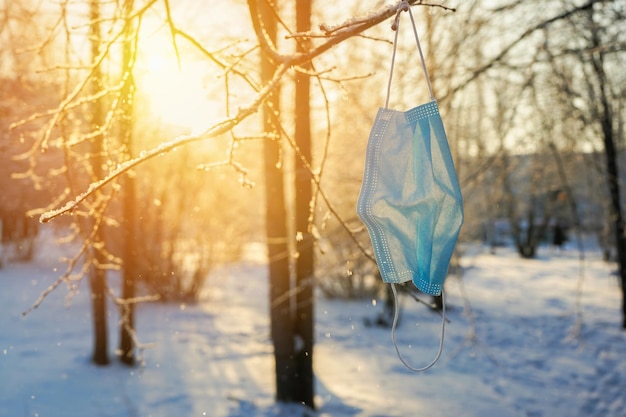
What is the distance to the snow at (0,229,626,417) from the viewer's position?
6219 millimetres

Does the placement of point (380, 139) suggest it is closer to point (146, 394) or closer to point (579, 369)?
point (146, 394)

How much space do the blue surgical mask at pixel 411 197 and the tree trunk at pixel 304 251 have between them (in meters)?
3.02

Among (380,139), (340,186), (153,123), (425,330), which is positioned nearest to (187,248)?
(340,186)

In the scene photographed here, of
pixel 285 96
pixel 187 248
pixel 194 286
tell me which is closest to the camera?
pixel 285 96

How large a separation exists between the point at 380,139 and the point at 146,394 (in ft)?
17.5

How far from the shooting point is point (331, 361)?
27.2 feet

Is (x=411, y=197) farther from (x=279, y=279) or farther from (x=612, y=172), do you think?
(x=612, y=172)

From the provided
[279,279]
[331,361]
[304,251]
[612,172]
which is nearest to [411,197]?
[304,251]

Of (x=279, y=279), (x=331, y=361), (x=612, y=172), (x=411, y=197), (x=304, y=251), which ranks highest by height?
(x=612, y=172)

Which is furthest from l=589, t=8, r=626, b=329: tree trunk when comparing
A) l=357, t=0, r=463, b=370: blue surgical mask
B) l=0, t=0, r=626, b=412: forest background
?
l=357, t=0, r=463, b=370: blue surgical mask

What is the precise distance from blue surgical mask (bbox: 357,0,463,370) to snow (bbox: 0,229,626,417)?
149 inches

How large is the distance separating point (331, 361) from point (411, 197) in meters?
6.65

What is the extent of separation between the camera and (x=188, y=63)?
6.62m

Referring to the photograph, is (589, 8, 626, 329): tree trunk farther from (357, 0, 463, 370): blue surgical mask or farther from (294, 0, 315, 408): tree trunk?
(357, 0, 463, 370): blue surgical mask
